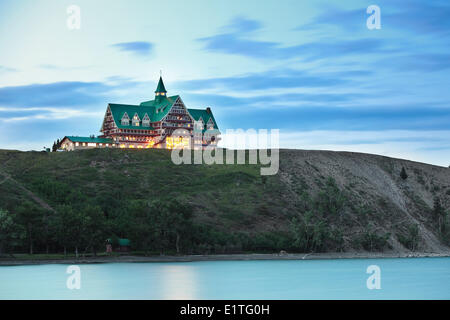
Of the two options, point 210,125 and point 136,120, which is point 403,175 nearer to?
point 210,125

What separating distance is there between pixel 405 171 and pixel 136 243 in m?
98.3

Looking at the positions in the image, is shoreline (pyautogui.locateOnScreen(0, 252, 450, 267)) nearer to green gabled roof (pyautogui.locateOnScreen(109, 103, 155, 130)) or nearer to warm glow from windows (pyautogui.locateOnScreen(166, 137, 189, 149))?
warm glow from windows (pyautogui.locateOnScreen(166, 137, 189, 149))

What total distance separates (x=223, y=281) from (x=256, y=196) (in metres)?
69.2

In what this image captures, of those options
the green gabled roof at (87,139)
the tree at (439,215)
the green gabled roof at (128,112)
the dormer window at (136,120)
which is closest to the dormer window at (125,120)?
the green gabled roof at (128,112)

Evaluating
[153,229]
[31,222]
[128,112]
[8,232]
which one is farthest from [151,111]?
[8,232]

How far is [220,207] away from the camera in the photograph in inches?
5758

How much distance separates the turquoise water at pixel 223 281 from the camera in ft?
247

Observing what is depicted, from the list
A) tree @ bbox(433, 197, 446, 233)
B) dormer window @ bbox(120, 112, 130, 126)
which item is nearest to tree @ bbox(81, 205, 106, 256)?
dormer window @ bbox(120, 112, 130, 126)

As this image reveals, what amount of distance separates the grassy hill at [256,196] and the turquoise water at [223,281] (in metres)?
13.3

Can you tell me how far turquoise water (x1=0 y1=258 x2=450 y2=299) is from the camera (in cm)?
7519

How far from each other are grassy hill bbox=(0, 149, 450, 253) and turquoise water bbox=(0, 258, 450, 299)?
13311 mm
